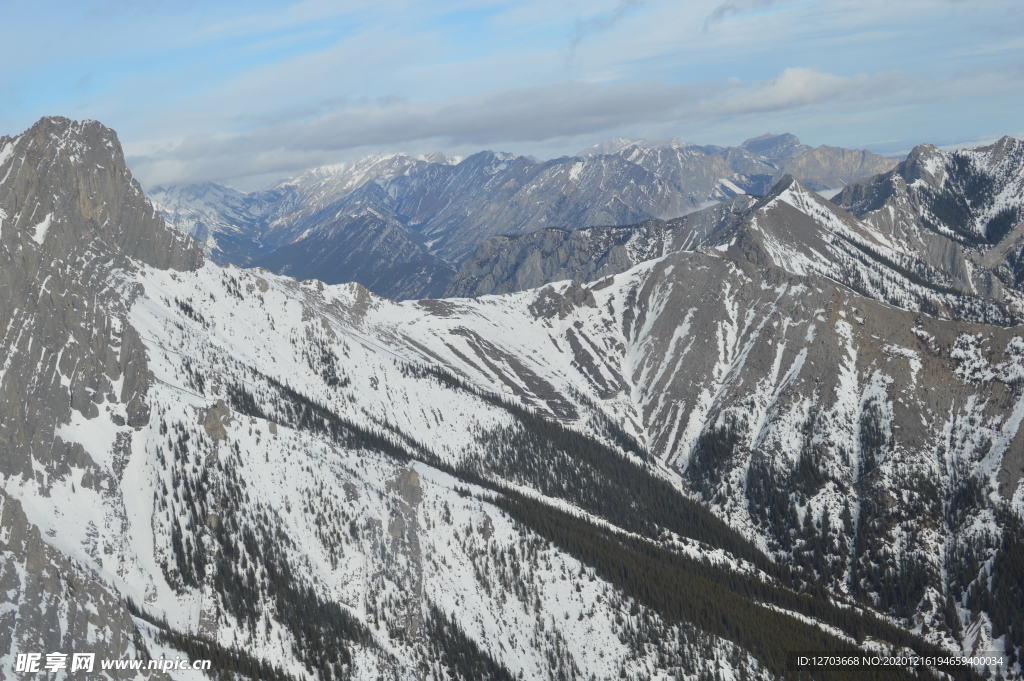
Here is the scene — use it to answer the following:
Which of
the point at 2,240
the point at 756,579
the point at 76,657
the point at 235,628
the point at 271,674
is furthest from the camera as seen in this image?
the point at 756,579

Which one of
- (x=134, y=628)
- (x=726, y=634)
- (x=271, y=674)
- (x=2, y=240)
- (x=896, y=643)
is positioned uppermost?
(x=2, y=240)

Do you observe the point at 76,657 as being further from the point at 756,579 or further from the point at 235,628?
the point at 756,579

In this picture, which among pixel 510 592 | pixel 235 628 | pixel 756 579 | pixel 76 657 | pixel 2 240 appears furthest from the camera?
pixel 756 579

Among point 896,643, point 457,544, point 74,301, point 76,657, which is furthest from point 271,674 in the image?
point 896,643

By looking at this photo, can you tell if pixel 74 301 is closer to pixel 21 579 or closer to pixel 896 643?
pixel 21 579

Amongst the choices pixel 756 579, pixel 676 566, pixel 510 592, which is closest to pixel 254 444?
pixel 510 592

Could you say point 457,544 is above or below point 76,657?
below

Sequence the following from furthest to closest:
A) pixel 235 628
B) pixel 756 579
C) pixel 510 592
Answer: pixel 756 579 → pixel 510 592 → pixel 235 628

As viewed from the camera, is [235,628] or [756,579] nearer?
[235,628]

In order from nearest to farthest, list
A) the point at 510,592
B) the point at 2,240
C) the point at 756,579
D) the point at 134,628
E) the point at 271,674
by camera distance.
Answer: the point at 134,628, the point at 271,674, the point at 510,592, the point at 2,240, the point at 756,579
